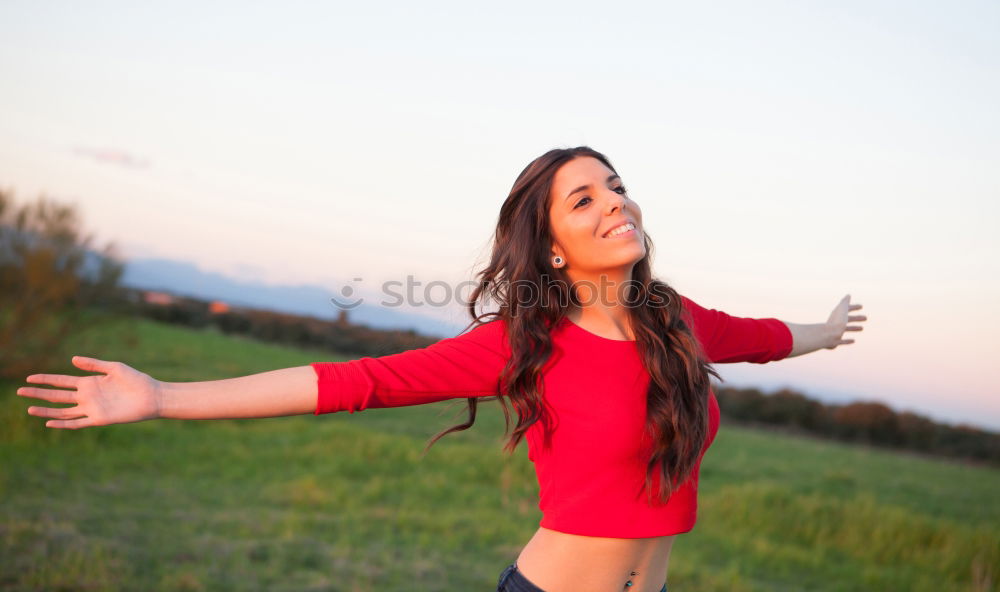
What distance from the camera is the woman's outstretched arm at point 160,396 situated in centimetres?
202

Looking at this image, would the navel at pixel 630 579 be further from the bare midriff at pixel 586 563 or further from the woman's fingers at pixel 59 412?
the woman's fingers at pixel 59 412

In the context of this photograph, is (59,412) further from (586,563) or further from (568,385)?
(586,563)

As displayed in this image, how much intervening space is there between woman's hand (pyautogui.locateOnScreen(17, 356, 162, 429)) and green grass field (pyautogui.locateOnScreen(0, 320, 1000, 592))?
4053mm

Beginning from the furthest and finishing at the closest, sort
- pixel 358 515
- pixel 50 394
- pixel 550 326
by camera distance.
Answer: pixel 358 515
pixel 550 326
pixel 50 394

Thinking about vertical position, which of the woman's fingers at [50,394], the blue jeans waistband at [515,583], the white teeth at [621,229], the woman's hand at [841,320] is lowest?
the blue jeans waistband at [515,583]

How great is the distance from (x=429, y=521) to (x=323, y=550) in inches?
56.9

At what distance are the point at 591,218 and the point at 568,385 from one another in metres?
0.62

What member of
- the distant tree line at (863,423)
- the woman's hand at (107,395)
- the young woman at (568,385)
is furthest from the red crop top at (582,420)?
the distant tree line at (863,423)

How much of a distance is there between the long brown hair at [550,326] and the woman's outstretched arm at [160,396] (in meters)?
0.73

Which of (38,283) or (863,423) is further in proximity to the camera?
(863,423)

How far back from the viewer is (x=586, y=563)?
2.48 m

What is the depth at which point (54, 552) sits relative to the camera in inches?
225

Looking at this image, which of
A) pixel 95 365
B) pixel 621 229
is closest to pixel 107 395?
pixel 95 365

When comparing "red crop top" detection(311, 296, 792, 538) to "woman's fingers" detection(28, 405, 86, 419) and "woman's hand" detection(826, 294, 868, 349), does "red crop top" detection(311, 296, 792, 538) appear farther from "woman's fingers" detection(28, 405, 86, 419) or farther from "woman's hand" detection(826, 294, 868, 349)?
"woman's hand" detection(826, 294, 868, 349)
